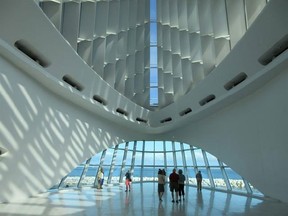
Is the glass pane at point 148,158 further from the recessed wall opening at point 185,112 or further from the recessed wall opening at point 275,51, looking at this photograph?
the recessed wall opening at point 275,51

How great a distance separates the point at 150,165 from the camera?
26062mm

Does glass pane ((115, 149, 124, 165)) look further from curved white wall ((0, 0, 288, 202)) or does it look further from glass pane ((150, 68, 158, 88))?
curved white wall ((0, 0, 288, 202))

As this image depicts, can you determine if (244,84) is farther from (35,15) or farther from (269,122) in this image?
(35,15)

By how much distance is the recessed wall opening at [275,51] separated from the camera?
8712mm

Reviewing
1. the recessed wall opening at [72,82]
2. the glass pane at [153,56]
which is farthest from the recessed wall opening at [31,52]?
the glass pane at [153,56]

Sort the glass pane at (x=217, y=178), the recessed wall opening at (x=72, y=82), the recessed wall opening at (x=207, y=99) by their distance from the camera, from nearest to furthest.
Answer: the recessed wall opening at (x=72, y=82)
the recessed wall opening at (x=207, y=99)
the glass pane at (x=217, y=178)

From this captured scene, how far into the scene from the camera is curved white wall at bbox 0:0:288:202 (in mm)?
8266

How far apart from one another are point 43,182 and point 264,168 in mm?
9502

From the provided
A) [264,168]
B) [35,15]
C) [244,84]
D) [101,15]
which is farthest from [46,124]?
[264,168]

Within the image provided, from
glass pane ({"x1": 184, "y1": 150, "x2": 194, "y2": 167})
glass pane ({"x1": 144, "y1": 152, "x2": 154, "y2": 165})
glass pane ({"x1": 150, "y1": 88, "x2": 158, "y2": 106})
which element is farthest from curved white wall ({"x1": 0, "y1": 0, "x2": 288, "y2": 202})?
glass pane ({"x1": 144, "y1": 152, "x2": 154, "y2": 165})

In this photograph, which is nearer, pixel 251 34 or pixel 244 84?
pixel 251 34

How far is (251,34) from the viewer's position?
9.23 metres

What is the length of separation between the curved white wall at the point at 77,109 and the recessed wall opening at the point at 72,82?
0.31m

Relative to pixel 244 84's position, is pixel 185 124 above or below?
above
